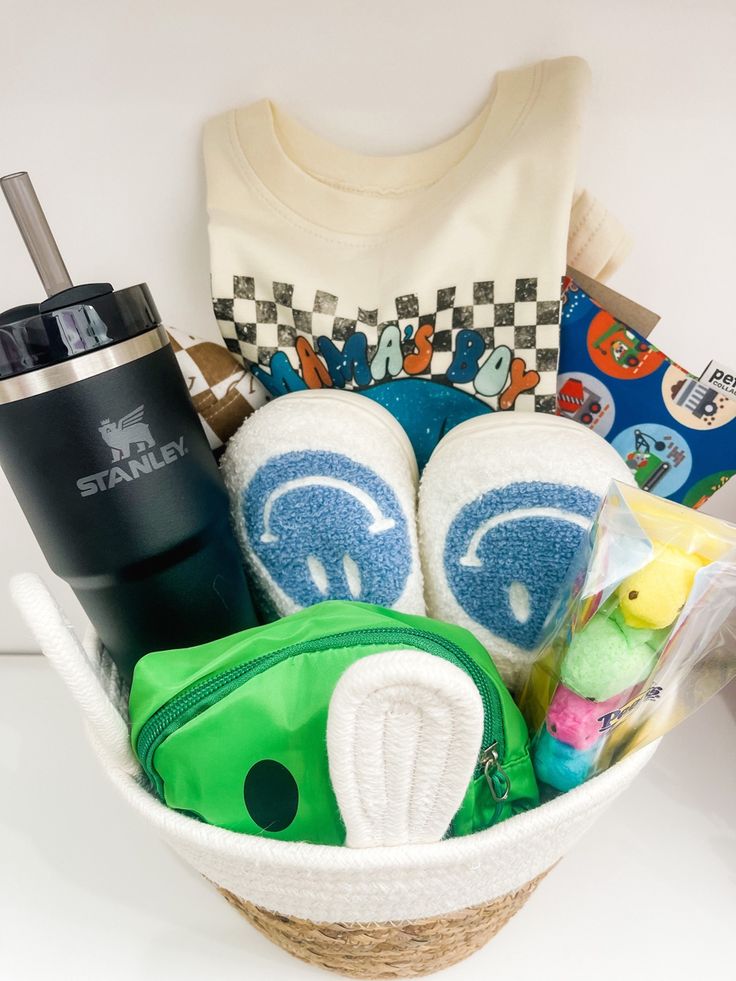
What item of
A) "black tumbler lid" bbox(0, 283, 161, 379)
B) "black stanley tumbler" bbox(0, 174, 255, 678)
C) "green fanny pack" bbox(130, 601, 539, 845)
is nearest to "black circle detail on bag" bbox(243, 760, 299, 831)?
"green fanny pack" bbox(130, 601, 539, 845)

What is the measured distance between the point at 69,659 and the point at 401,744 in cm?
16

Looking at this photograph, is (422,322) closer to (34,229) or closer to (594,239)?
(594,239)

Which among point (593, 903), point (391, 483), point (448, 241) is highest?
point (448, 241)

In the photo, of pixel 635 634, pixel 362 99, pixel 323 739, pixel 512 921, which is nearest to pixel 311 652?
pixel 323 739

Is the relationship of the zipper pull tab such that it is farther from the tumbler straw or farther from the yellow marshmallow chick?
the tumbler straw

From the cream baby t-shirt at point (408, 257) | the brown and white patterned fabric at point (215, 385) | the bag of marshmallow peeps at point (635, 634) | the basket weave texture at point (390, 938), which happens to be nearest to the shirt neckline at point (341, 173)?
the cream baby t-shirt at point (408, 257)

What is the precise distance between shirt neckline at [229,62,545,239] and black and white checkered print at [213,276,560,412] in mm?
56

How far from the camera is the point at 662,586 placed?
0.31 metres

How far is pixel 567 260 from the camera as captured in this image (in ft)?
1.63

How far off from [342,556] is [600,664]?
0.16m

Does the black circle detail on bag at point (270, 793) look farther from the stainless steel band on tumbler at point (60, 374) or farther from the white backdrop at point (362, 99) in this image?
the white backdrop at point (362, 99)

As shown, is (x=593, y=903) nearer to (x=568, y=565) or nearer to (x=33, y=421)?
(x=568, y=565)

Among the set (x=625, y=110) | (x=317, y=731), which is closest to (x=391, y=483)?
(x=317, y=731)

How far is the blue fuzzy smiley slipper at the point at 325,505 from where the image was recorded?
1.39 ft
